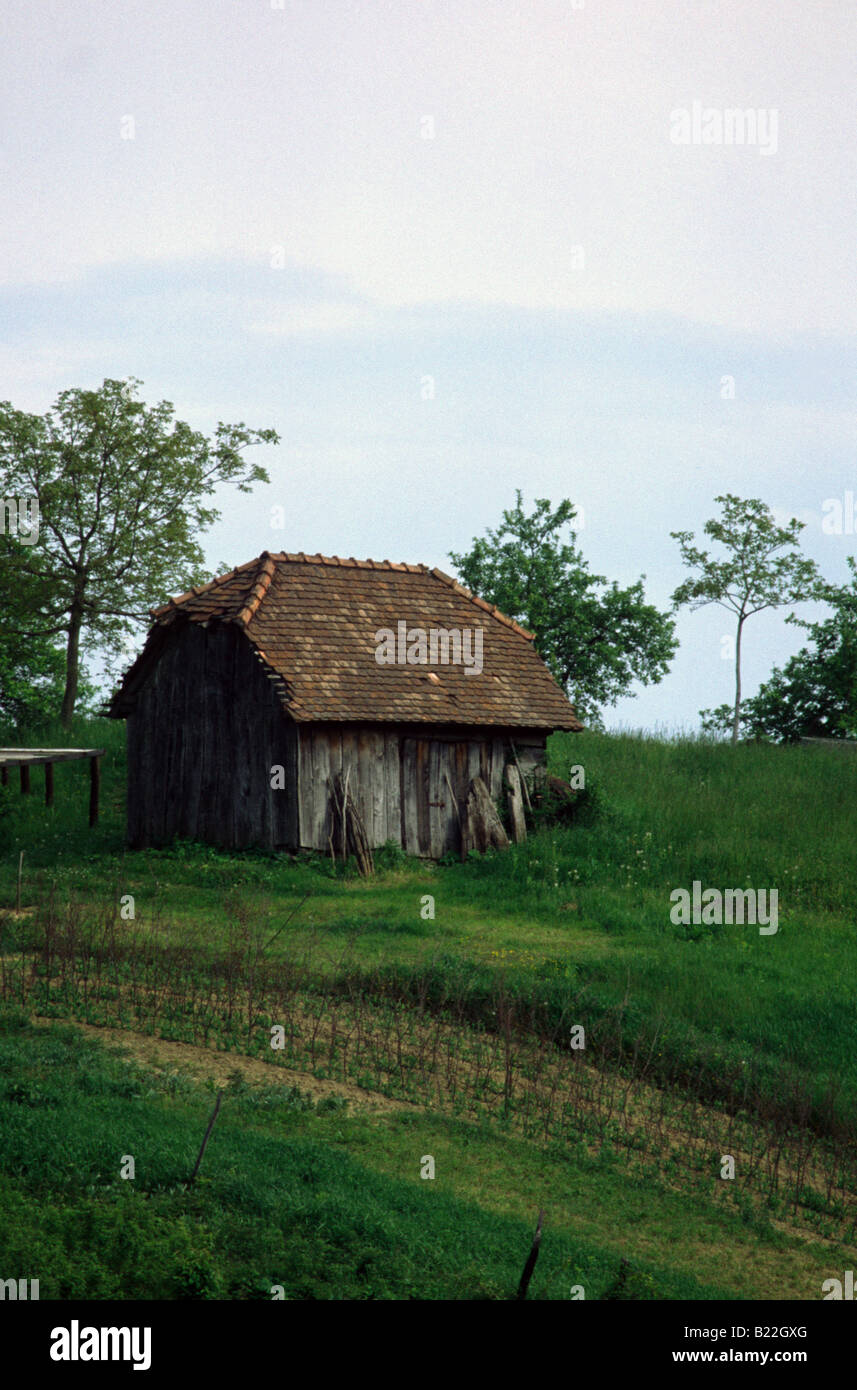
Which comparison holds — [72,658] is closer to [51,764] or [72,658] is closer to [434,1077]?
[51,764]

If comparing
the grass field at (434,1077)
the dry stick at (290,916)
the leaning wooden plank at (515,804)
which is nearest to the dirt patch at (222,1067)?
the grass field at (434,1077)

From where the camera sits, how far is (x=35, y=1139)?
962 cm

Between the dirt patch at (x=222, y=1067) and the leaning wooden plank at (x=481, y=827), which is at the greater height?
the leaning wooden plank at (x=481, y=827)

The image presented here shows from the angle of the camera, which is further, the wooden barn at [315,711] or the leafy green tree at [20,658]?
the leafy green tree at [20,658]

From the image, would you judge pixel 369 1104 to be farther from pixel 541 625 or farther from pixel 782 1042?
pixel 541 625

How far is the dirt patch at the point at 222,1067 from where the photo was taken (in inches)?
467

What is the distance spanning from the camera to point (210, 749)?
84.5ft

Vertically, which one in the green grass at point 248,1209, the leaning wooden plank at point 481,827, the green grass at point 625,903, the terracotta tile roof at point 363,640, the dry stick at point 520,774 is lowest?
the green grass at point 248,1209

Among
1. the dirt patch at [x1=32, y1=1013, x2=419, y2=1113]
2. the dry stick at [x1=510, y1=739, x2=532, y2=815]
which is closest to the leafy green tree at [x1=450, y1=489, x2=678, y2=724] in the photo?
the dry stick at [x1=510, y1=739, x2=532, y2=815]

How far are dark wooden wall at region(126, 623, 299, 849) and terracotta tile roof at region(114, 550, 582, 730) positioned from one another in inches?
21.7

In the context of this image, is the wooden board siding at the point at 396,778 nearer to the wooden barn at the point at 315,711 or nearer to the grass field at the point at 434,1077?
the wooden barn at the point at 315,711

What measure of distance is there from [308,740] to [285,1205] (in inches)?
616

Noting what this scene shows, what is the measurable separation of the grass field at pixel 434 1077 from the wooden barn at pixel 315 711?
1714 millimetres
